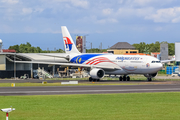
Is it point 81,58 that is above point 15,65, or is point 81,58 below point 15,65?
above

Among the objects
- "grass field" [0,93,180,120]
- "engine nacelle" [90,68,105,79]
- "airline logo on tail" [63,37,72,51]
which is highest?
"airline logo on tail" [63,37,72,51]

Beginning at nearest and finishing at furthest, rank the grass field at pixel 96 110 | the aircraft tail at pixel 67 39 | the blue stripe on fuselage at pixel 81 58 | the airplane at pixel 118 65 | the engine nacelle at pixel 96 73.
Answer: the grass field at pixel 96 110
the airplane at pixel 118 65
the engine nacelle at pixel 96 73
the blue stripe on fuselage at pixel 81 58
the aircraft tail at pixel 67 39

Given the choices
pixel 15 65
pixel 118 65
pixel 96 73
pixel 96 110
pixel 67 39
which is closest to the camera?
pixel 96 110

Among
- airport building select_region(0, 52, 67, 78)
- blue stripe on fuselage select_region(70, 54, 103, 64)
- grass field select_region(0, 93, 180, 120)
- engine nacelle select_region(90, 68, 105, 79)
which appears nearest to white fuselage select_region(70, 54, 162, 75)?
blue stripe on fuselage select_region(70, 54, 103, 64)

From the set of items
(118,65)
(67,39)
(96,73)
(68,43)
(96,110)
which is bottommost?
(96,110)

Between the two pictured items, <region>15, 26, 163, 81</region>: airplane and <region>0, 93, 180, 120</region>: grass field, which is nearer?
<region>0, 93, 180, 120</region>: grass field

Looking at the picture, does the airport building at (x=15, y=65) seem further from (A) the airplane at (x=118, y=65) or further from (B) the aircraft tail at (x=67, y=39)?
(A) the airplane at (x=118, y=65)

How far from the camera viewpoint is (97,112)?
20703 millimetres

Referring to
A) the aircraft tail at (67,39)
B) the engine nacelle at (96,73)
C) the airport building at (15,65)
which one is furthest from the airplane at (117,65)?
the airport building at (15,65)

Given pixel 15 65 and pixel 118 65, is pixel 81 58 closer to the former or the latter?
pixel 118 65

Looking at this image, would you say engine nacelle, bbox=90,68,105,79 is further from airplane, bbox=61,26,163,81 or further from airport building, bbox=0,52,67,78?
airport building, bbox=0,52,67,78

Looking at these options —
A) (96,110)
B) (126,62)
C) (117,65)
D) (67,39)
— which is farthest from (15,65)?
(96,110)

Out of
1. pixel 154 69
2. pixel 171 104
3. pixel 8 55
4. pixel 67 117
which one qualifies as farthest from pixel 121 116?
pixel 8 55

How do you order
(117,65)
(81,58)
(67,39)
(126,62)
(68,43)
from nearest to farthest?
(126,62) < (117,65) < (81,58) < (68,43) < (67,39)
